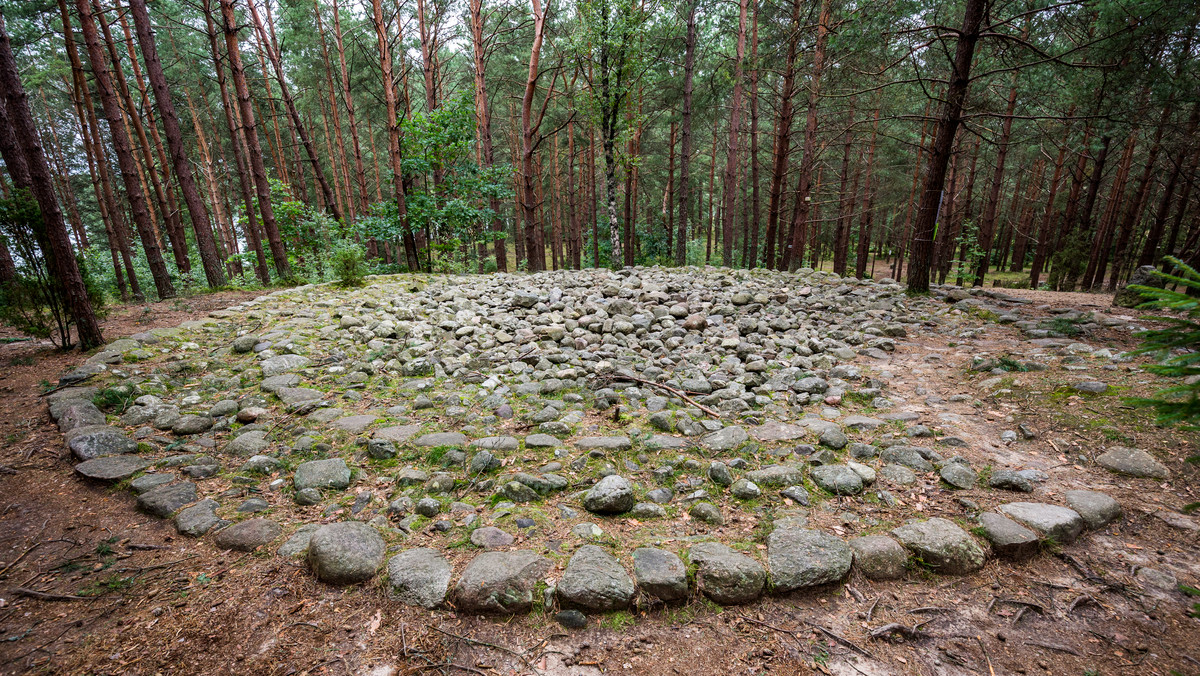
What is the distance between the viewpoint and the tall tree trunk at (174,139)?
825 cm

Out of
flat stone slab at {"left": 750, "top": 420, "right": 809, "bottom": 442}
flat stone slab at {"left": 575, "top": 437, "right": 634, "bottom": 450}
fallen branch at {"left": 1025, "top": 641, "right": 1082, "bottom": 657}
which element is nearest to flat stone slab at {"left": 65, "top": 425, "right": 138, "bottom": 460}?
flat stone slab at {"left": 575, "top": 437, "right": 634, "bottom": 450}

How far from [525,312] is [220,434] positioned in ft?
11.9

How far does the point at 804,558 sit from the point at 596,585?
1.03m

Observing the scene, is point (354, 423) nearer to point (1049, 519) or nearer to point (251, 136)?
point (1049, 519)

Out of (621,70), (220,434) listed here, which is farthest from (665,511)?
(621,70)

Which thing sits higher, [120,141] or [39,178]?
[120,141]

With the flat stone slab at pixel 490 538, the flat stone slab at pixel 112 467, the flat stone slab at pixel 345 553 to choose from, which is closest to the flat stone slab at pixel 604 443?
the flat stone slab at pixel 490 538

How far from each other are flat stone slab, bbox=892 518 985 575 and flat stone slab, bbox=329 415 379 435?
3.63 m

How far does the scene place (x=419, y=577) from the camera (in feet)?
6.72

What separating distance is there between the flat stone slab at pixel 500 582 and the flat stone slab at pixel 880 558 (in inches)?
61.1

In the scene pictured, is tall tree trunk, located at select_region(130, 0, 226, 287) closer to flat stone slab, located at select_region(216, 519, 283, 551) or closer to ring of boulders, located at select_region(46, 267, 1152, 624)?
ring of boulders, located at select_region(46, 267, 1152, 624)

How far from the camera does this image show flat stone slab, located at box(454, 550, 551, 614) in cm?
193

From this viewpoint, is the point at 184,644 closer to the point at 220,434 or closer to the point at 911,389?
the point at 220,434

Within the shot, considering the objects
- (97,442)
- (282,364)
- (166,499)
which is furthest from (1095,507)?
(282,364)
